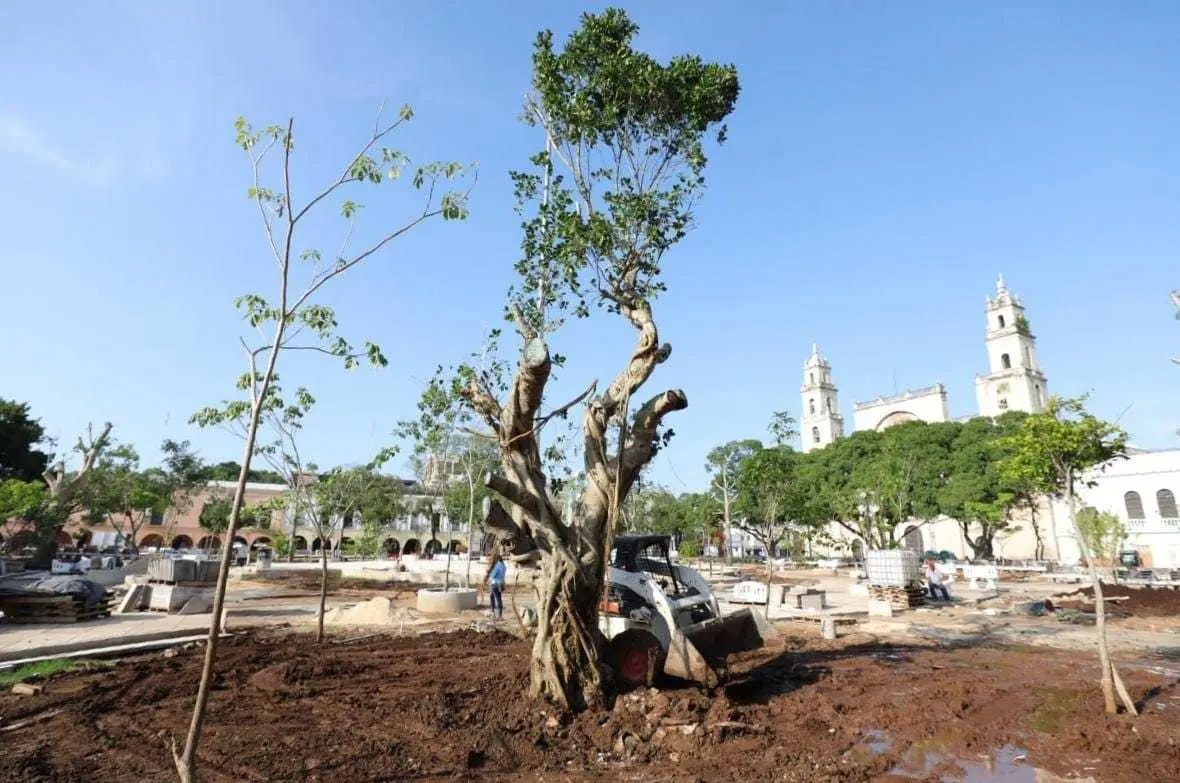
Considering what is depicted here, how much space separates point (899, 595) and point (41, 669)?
20.5m

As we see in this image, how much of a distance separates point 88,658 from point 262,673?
12.7 ft

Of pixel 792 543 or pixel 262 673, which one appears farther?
pixel 792 543

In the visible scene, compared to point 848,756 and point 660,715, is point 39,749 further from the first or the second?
point 848,756

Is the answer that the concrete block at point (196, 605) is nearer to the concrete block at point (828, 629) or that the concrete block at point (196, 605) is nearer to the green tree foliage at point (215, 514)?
the concrete block at point (828, 629)

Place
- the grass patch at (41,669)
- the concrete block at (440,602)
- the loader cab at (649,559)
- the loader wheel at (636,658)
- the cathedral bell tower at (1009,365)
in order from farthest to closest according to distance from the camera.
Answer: the cathedral bell tower at (1009,365)
the concrete block at (440,602)
the loader cab at (649,559)
the grass patch at (41,669)
the loader wheel at (636,658)

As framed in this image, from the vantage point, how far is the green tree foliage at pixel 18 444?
37.9 m

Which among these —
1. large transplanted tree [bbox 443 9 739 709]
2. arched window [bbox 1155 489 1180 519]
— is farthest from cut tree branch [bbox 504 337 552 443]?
arched window [bbox 1155 489 1180 519]

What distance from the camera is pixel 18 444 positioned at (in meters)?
38.5

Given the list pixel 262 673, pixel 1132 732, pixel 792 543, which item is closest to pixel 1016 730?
pixel 1132 732

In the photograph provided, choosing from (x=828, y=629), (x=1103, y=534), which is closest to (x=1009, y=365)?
(x=1103, y=534)

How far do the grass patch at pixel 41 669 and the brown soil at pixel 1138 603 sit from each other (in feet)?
80.0

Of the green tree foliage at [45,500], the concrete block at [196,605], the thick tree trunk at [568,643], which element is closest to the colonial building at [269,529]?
the green tree foliage at [45,500]

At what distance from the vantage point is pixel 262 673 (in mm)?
Answer: 8586

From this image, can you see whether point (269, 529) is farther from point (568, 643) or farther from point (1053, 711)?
point (1053, 711)
